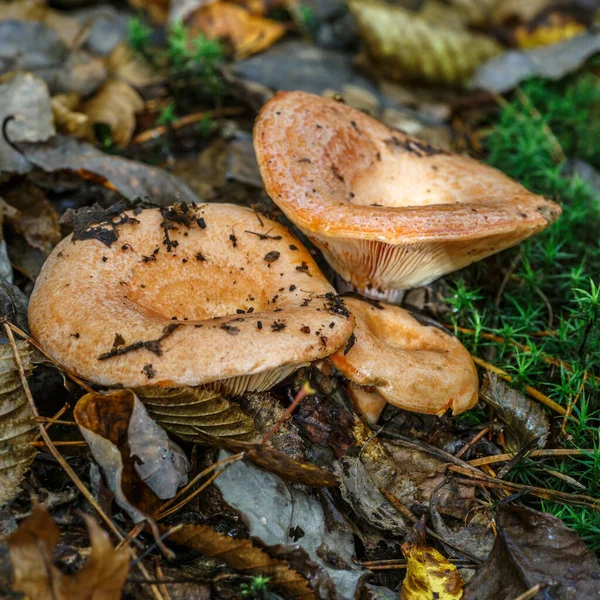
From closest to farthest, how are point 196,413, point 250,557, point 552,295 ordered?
1. point 250,557
2. point 196,413
3. point 552,295

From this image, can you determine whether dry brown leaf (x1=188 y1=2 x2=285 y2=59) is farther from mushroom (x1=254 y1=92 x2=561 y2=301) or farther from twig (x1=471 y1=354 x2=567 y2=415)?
twig (x1=471 y1=354 x2=567 y2=415)

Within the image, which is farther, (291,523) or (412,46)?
(412,46)

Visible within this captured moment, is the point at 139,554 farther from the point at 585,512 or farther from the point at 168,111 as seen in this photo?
the point at 168,111

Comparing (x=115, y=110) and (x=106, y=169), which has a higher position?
(x=115, y=110)

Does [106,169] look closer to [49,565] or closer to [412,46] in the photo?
[49,565]

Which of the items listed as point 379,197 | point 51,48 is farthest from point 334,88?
point 51,48

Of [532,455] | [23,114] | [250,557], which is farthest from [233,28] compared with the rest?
[250,557]

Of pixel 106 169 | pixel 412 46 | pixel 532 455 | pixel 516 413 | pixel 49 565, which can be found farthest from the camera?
pixel 412 46
